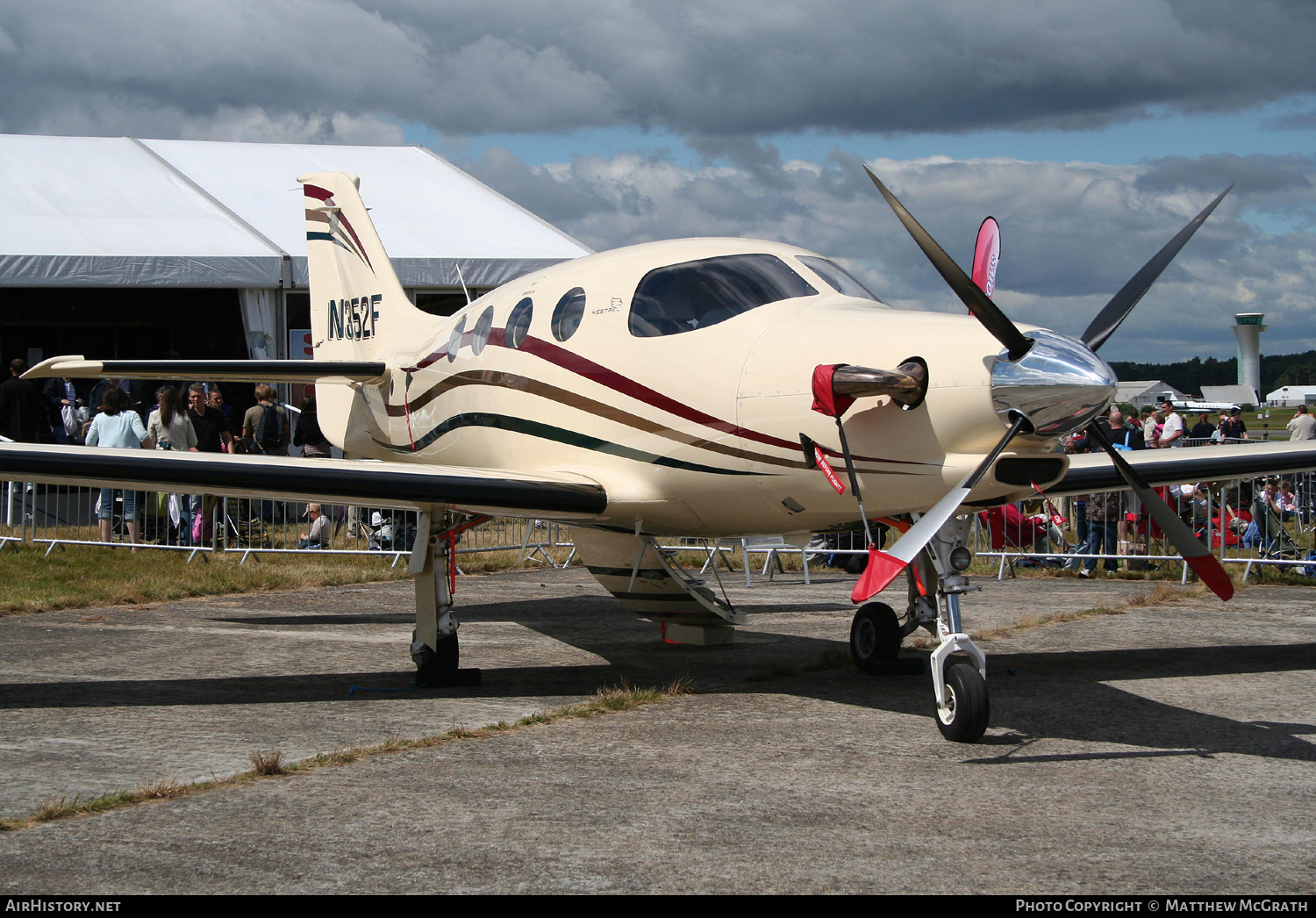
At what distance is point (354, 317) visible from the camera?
1223 centimetres

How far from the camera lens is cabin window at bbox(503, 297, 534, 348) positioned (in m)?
8.41

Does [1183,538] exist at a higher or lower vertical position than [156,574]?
higher

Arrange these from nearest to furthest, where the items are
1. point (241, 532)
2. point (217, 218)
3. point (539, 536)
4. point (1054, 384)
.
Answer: point (1054, 384), point (241, 532), point (539, 536), point (217, 218)

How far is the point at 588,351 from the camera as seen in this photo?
25.3 feet

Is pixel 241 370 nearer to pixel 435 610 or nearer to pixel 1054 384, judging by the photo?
pixel 435 610

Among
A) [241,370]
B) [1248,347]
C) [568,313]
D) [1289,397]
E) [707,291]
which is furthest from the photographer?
[1289,397]

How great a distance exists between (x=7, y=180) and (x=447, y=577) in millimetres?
16780

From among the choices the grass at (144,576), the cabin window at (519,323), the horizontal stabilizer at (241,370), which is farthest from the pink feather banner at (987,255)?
the grass at (144,576)

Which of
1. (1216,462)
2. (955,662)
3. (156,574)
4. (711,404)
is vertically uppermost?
(711,404)

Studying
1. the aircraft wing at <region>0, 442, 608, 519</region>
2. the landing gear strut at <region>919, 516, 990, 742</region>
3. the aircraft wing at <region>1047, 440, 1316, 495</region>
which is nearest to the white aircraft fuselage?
the landing gear strut at <region>919, 516, 990, 742</region>

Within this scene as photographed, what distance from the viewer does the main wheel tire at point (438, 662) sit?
8.06 meters

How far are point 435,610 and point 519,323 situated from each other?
2.10 m

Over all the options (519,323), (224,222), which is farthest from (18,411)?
(519,323)
